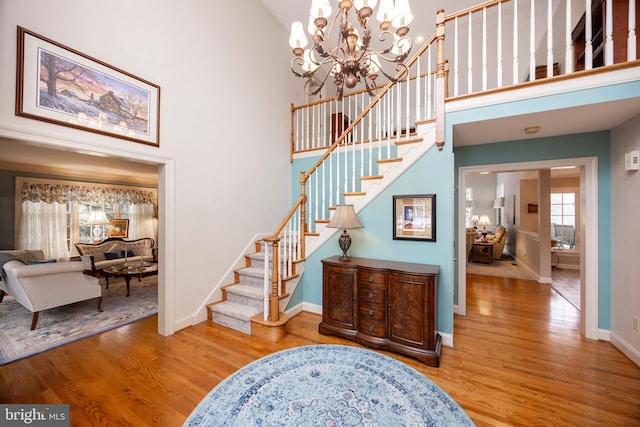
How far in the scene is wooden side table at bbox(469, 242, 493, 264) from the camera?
6.81 metres

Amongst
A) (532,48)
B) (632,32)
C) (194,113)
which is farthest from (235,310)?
(632,32)

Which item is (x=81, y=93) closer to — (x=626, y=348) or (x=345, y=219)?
(x=345, y=219)

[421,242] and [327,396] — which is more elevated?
[421,242]

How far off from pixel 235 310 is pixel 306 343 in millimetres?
1042

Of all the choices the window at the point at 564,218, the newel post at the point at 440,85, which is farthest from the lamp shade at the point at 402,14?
the window at the point at 564,218

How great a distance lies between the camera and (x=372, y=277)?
259cm

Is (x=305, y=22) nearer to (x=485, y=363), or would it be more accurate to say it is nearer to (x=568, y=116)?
(x=568, y=116)

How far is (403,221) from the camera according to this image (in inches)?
113

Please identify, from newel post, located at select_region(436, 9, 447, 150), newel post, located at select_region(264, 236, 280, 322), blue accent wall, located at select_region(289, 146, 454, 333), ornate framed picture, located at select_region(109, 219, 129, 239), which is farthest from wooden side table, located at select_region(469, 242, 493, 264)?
ornate framed picture, located at select_region(109, 219, 129, 239)

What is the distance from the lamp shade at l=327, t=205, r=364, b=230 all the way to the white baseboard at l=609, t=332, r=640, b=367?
111 inches

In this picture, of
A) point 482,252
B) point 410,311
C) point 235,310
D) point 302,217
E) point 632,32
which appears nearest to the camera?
point 632,32
